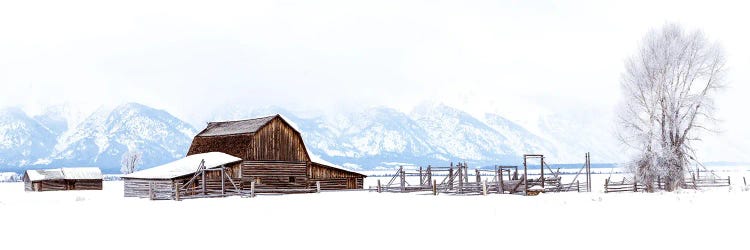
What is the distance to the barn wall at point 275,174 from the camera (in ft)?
167

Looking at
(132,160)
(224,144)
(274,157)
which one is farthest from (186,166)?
(132,160)

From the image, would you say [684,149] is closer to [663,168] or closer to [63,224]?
[663,168]

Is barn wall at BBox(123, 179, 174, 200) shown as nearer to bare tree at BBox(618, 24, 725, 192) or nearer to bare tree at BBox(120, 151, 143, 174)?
bare tree at BBox(618, 24, 725, 192)

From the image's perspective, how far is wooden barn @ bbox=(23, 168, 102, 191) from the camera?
69625 mm

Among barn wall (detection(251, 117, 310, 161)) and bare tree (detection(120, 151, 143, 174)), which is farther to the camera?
bare tree (detection(120, 151, 143, 174))

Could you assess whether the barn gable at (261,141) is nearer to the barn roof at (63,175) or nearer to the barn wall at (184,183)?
the barn wall at (184,183)

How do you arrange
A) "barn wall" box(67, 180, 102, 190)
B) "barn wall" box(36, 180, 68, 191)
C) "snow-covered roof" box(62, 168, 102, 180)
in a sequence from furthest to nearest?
"barn wall" box(67, 180, 102, 190)
"snow-covered roof" box(62, 168, 102, 180)
"barn wall" box(36, 180, 68, 191)

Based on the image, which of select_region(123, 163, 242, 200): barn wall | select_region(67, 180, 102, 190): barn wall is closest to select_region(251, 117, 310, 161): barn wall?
select_region(123, 163, 242, 200): barn wall

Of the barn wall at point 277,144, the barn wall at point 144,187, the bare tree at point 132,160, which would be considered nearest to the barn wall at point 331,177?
the barn wall at point 277,144

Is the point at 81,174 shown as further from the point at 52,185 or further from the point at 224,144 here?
the point at 224,144

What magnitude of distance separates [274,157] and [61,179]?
92.8 feet

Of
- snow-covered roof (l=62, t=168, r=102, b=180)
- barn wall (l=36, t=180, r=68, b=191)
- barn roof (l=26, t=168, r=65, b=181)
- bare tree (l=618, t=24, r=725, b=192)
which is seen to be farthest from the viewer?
snow-covered roof (l=62, t=168, r=102, b=180)

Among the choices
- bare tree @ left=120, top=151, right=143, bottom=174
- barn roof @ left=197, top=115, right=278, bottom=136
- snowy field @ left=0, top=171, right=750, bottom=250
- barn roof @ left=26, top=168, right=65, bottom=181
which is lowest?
snowy field @ left=0, top=171, right=750, bottom=250

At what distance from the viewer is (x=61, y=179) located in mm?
69625
